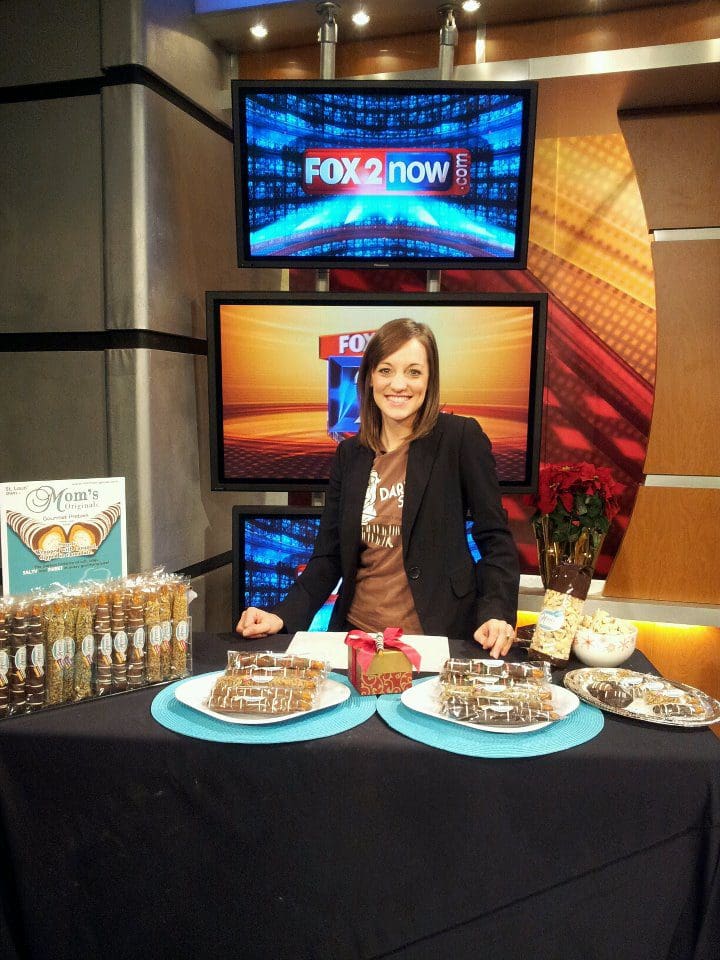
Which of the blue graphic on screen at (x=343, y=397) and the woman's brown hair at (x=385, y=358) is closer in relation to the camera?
the woman's brown hair at (x=385, y=358)

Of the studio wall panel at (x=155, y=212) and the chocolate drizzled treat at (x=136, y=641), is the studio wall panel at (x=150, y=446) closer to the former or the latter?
the studio wall panel at (x=155, y=212)

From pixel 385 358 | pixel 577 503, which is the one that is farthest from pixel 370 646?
pixel 577 503

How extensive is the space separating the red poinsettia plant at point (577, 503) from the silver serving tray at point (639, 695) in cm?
130

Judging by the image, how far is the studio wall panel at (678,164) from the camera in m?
2.95

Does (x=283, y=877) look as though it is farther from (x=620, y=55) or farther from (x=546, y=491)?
(x=620, y=55)

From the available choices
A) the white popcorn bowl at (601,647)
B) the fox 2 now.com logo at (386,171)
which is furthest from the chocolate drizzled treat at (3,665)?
the fox 2 now.com logo at (386,171)

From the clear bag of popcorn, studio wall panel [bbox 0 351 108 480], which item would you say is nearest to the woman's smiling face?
the clear bag of popcorn

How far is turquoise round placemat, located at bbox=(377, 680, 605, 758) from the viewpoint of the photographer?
1.20m

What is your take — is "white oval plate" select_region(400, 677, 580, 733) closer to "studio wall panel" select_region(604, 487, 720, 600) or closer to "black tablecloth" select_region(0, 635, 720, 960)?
"black tablecloth" select_region(0, 635, 720, 960)

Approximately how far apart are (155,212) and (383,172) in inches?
32.0

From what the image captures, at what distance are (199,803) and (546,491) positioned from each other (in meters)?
1.89

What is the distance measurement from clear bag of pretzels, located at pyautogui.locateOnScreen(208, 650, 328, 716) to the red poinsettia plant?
1543 millimetres

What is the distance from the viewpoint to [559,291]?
361 cm

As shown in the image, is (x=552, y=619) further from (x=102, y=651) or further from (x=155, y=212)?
(x=155, y=212)
